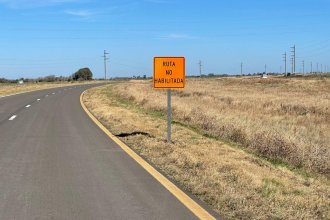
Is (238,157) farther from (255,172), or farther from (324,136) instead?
(324,136)

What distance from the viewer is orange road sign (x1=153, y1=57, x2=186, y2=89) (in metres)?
12.8

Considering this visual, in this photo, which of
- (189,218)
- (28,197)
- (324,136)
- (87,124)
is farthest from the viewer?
(87,124)

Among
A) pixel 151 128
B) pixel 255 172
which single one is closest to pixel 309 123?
pixel 151 128

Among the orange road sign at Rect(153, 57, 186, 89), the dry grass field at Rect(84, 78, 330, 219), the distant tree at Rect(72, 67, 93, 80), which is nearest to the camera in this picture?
the dry grass field at Rect(84, 78, 330, 219)

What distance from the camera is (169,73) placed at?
12.9 metres

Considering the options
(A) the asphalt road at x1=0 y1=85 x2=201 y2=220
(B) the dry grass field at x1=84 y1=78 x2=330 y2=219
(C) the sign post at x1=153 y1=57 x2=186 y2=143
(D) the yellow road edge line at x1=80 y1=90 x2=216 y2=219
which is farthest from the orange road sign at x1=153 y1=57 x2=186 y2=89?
(A) the asphalt road at x1=0 y1=85 x2=201 y2=220

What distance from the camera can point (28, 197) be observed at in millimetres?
7180

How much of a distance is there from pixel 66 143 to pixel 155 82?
2844 mm

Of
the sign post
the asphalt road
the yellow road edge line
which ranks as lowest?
the yellow road edge line

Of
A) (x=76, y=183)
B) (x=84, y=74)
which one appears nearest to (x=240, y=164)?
(x=76, y=183)

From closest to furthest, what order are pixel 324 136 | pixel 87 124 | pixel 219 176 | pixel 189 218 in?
pixel 189 218
pixel 219 176
pixel 324 136
pixel 87 124

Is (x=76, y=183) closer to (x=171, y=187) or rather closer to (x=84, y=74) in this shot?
(x=171, y=187)

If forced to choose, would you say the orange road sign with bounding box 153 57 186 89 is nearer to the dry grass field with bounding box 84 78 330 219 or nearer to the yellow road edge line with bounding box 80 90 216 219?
the dry grass field with bounding box 84 78 330 219

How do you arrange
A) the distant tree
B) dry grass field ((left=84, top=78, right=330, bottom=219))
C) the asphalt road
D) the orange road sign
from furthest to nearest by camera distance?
1. the distant tree
2. the orange road sign
3. dry grass field ((left=84, top=78, right=330, bottom=219))
4. the asphalt road
